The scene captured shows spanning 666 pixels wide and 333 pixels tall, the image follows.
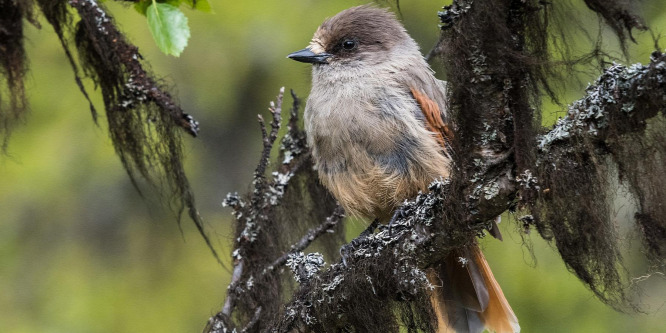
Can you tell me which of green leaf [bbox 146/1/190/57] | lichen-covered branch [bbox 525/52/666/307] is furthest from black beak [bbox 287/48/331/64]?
lichen-covered branch [bbox 525/52/666/307]

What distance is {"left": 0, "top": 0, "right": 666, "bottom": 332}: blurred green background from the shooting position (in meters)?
4.48

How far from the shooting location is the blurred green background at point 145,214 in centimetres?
448

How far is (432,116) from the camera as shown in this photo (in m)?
3.36

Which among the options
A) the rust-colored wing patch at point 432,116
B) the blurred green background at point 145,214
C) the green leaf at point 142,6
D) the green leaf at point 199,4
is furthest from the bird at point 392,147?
the blurred green background at point 145,214

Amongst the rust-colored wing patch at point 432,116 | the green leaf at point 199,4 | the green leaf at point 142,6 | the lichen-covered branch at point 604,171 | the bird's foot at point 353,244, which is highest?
the green leaf at point 142,6

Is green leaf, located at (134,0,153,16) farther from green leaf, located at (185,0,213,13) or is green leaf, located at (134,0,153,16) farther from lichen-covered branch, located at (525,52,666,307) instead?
lichen-covered branch, located at (525,52,666,307)

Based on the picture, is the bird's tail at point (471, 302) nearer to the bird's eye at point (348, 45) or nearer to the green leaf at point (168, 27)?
the bird's eye at point (348, 45)

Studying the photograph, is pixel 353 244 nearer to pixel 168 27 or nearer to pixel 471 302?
Answer: pixel 471 302

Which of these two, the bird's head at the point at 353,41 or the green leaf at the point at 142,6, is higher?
the green leaf at the point at 142,6

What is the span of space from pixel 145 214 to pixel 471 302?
2543 mm

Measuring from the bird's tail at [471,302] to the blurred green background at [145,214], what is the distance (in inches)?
37.2

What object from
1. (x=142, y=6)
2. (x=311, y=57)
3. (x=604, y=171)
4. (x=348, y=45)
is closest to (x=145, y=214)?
(x=311, y=57)

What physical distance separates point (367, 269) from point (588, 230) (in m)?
0.89

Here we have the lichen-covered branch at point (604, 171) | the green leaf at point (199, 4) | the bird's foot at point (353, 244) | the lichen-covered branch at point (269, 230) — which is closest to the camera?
the lichen-covered branch at point (604, 171)
